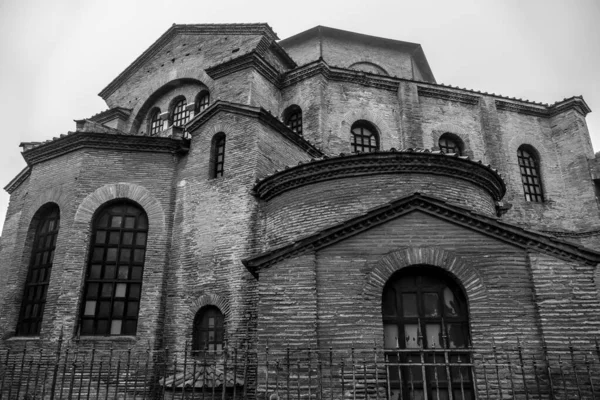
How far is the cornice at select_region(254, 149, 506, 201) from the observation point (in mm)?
9141

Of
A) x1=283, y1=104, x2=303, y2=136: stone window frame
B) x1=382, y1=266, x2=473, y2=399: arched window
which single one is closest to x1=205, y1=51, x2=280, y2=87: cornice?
x1=283, y1=104, x2=303, y2=136: stone window frame

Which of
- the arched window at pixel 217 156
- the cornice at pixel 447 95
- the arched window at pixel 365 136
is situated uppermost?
the cornice at pixel 447 95

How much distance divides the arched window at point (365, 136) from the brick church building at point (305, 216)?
0.30 ft

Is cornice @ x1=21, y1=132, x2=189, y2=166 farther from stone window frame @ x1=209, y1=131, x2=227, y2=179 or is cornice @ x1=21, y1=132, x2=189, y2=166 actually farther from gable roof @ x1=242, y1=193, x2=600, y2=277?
gable roof @ x1=242, y1=193, x2=600, y2=277

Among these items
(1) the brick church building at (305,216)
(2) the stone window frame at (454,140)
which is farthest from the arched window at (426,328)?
(2) the stone window frame at (454,140)

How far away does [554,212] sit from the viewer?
15445mm

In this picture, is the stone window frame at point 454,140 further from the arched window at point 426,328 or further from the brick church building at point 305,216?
the arched window at point 426,328

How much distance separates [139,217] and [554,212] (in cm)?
1294

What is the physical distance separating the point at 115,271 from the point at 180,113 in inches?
253

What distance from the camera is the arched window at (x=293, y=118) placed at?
47.2 ft

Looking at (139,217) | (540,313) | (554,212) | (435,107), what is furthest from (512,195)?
(139,217)

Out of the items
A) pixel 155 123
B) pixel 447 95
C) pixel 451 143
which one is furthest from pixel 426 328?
Result: pixel 155 123

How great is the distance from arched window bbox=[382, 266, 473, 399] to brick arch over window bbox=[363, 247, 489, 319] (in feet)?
0.64

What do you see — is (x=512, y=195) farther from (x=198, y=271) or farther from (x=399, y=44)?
(x=198, y=271)
